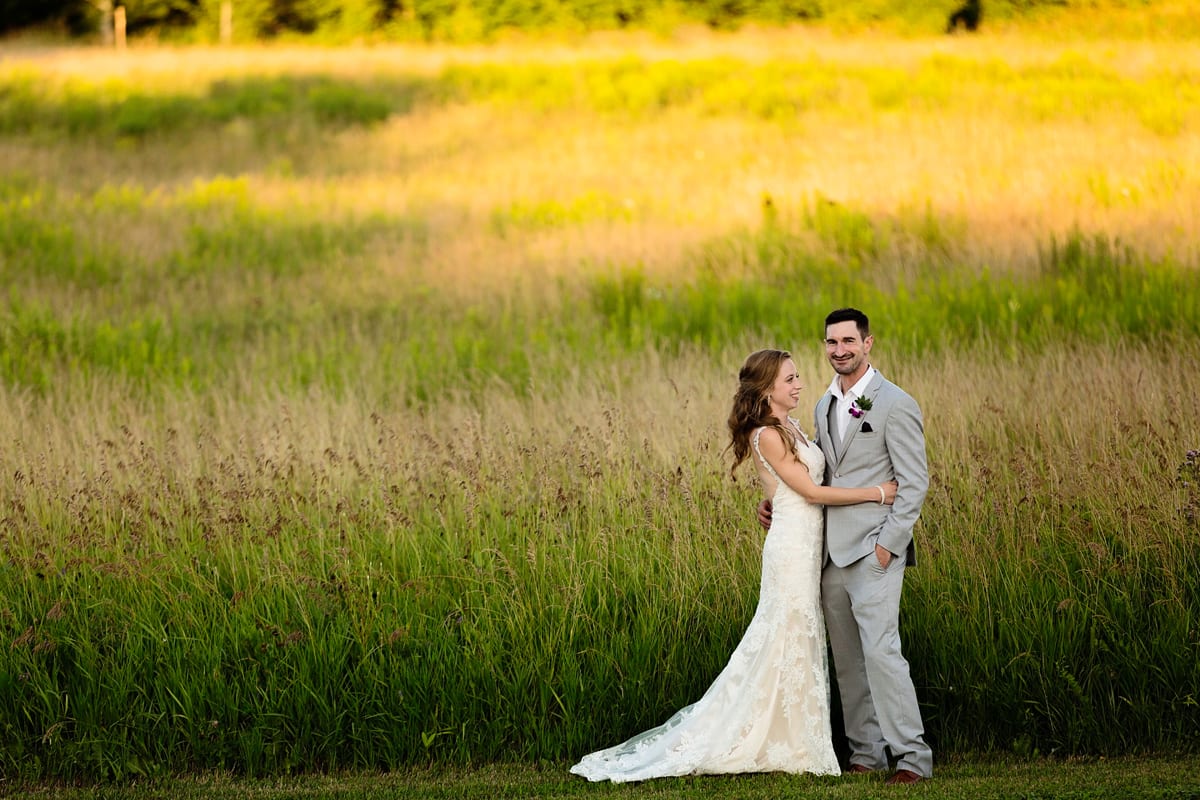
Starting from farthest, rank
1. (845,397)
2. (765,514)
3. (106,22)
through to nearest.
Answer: (106,22) → (765,514) → (845,397)

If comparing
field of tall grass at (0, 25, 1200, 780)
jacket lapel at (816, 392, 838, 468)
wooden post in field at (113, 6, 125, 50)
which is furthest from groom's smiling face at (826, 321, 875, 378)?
wooden post in field at (113, 6, 125, 50)

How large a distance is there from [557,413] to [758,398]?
421 cm

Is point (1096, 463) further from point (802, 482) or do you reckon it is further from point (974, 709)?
point (802, 482)

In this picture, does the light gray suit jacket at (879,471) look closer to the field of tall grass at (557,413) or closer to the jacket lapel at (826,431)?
the jacket lapel at (826,431)

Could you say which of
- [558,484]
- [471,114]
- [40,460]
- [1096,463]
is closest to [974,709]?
[1096,463]

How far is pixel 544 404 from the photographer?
33.3 ft

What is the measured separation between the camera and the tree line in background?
41.8 m

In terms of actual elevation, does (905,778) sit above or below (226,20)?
below

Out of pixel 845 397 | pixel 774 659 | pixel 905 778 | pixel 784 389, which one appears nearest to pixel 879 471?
pixel 845 397

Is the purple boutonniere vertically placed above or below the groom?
above

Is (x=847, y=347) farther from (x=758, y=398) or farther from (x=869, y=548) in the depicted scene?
(x=869, y=548)

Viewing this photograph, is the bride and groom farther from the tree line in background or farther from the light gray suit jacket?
the tree line in background

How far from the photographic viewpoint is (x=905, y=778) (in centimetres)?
523

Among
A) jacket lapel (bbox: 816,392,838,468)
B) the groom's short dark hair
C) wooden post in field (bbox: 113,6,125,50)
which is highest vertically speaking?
wooden post in field (bbox: 113,6,125,50)
